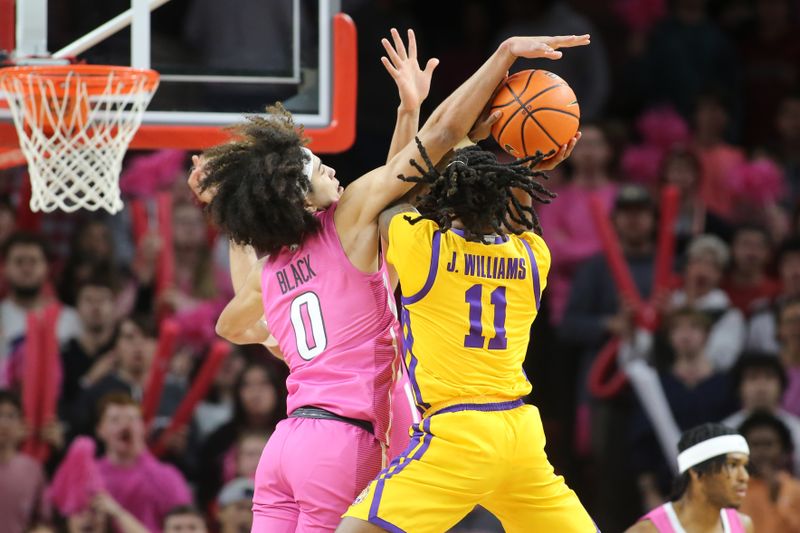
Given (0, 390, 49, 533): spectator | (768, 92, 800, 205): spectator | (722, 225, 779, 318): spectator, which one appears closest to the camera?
(0, 390, 49, 533): spectator

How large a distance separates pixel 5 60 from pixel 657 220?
5.30 metres

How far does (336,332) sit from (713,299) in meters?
5.23

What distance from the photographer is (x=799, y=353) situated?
32.0 feet

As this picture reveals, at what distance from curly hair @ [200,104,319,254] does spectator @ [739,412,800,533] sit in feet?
12.6

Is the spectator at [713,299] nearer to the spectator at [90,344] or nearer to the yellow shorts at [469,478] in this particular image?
the spectator at [90,344]

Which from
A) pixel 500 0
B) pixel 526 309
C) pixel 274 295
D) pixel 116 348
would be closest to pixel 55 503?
pixel 116 348

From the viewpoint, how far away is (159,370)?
30.5 feet

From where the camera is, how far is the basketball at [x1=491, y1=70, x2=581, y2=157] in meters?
5.70

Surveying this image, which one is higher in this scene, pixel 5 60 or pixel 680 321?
pixel 5 60

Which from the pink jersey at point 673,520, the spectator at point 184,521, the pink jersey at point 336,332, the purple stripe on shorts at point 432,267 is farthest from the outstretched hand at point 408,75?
the spectator at point 184,521

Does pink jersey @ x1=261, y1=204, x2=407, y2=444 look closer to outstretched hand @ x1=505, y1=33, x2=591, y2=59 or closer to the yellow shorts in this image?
the yellow shorts

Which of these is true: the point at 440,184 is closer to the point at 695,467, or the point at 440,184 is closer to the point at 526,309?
the point at 526,309

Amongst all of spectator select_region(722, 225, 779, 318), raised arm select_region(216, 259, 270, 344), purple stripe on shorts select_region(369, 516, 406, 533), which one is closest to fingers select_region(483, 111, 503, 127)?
raised arm select_region(216, 259, 270, 344)

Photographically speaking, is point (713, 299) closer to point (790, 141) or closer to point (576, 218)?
point (576, 218)
